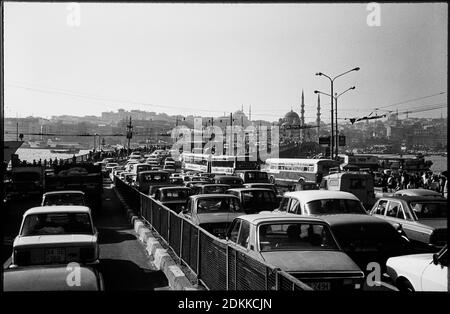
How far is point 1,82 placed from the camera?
20.5 feet

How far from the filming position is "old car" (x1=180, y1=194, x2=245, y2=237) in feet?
40.1

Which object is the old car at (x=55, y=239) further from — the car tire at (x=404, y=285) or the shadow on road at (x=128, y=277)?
the car tire at (x=404, y=285)

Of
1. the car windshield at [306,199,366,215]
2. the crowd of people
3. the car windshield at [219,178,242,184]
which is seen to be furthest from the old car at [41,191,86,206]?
the crowd of people

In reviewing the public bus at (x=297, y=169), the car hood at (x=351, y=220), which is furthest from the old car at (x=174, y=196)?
the public bus at (x=297, y=169)

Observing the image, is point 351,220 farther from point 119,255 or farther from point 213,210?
point 119,255

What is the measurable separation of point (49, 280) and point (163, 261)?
524 cm

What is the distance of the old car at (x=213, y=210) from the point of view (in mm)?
12211

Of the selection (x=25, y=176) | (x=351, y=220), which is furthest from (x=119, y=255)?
(x=25, y=176)

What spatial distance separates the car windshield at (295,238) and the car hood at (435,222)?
4.40 m

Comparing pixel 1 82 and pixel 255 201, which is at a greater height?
pixel 1 82

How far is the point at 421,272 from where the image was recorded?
666 centimetres
